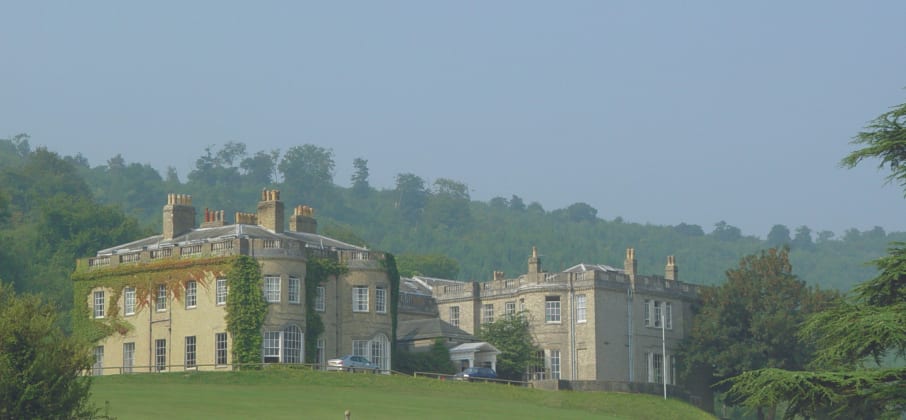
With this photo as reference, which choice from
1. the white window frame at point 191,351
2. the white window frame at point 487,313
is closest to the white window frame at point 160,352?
the white window frame at point 191,351

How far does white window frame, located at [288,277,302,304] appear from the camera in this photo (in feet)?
248

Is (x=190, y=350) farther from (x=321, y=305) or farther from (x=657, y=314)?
(x=657, y=314)

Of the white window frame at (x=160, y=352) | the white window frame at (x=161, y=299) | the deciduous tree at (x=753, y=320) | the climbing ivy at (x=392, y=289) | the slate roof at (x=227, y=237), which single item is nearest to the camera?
the white window frame at (x=160, y=352)

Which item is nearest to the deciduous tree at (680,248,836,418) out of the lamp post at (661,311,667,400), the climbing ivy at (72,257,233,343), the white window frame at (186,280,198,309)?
the lamp post at (661,311,667,400)

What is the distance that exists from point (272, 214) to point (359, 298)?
625 cm

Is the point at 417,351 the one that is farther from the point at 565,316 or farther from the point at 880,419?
the point at 880,419

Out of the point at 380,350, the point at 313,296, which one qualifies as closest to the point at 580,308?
the point at 380,350

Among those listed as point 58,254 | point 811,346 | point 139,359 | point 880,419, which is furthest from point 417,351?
point 880,419

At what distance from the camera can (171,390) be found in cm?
6100

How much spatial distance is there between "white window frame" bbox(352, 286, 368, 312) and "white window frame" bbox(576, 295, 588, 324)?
12646 millimetres

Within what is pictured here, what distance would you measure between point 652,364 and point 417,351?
44.6 ft

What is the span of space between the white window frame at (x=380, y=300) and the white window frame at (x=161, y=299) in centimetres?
1041

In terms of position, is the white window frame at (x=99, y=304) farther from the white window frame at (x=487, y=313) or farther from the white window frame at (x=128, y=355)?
the white window frame at (x=487, y=313)

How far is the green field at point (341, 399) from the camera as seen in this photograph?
5503 centimetres
